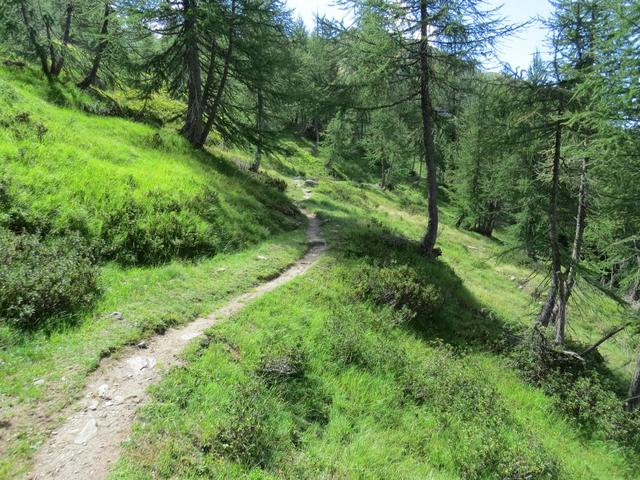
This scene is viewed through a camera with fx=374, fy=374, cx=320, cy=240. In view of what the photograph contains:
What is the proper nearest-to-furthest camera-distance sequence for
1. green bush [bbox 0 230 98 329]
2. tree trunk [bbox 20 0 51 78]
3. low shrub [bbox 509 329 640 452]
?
green bush [bbox 0 230 98 329], low shrub [bbox 509 329 640 452], tree trunk [bbox 20 0 51 78]

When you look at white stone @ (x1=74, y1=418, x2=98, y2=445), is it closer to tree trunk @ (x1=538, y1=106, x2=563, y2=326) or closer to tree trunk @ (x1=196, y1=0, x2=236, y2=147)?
tree trunk @ (x1=538, y1=106, x2=563, y2=326)

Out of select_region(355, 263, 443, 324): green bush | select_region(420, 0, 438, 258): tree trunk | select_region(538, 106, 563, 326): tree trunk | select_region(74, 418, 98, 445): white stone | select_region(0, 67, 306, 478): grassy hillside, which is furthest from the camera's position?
select_region(420, 0, 438, 258): tree trunk

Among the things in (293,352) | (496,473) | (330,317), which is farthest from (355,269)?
(496,473)

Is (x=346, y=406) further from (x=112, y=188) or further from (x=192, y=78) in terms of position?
(x=192, y=78)

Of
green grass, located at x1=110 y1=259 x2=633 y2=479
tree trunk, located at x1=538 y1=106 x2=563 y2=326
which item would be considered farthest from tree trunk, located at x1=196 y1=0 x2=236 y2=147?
tree trunk, located at x1=538 y1=106 x2=563 y2=326

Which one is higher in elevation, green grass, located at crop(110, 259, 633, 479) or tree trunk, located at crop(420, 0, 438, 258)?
tree trunk, located at crop(420, 0, 438, 258)

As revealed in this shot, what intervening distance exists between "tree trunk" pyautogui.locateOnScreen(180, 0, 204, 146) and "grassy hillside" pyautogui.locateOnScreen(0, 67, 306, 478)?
2124mm

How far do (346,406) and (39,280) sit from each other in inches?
220

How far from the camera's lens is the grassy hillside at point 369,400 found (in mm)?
4852

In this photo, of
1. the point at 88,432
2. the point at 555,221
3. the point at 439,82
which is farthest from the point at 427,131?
the point at 88,432

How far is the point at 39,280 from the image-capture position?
242 inches

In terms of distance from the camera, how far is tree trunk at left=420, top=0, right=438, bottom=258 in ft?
43.1

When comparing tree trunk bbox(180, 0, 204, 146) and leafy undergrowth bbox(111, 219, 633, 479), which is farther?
tree trunk bbox(180, 0, 204, 146)

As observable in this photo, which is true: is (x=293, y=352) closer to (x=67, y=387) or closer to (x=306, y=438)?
A: (x=306, y=438)
